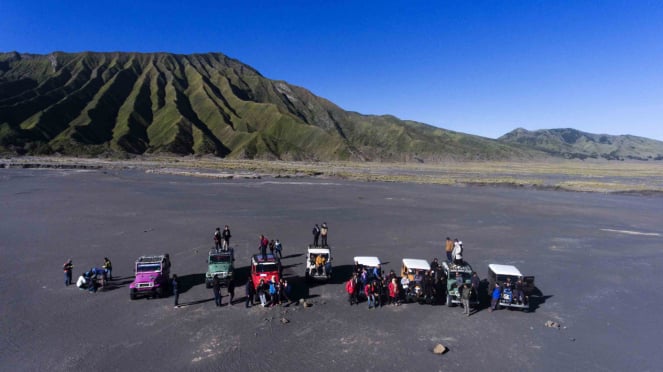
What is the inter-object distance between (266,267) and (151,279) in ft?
15.8

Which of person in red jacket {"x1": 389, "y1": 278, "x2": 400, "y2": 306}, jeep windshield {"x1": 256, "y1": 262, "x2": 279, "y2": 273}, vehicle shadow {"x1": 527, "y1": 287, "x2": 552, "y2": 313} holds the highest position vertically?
jeep windshield {"x1": 256, "y1": 262, "x2": 279, "y2": 273}

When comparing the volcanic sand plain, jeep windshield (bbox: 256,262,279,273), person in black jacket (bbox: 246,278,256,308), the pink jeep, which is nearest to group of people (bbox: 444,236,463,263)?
the volcanic sand plain

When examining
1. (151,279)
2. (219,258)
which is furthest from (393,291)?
(151,279)

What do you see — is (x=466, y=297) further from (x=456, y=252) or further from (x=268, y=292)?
Result: (x=268, y=292)

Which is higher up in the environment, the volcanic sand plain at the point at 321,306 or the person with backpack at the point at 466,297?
the person with backpack at the point at 466,297

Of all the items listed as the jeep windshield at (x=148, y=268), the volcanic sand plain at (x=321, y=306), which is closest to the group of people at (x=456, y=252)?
the volcanic sand plain at (x=321, y=306)

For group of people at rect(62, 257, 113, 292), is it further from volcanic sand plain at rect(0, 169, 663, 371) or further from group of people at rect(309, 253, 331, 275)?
group of people at rect(309, 253, 331, 275)

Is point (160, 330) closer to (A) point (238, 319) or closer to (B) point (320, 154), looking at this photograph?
(A) point (238, 319)

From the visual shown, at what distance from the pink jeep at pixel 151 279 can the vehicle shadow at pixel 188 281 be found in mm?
631

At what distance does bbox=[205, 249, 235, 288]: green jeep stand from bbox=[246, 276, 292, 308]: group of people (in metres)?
1.73

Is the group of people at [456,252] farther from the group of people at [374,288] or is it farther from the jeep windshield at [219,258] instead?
the jeep windshield at [219,258]

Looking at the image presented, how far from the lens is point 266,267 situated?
15.8 meters

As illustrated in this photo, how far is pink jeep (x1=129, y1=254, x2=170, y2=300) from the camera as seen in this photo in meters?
15.0

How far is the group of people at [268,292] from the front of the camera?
14562 mm
